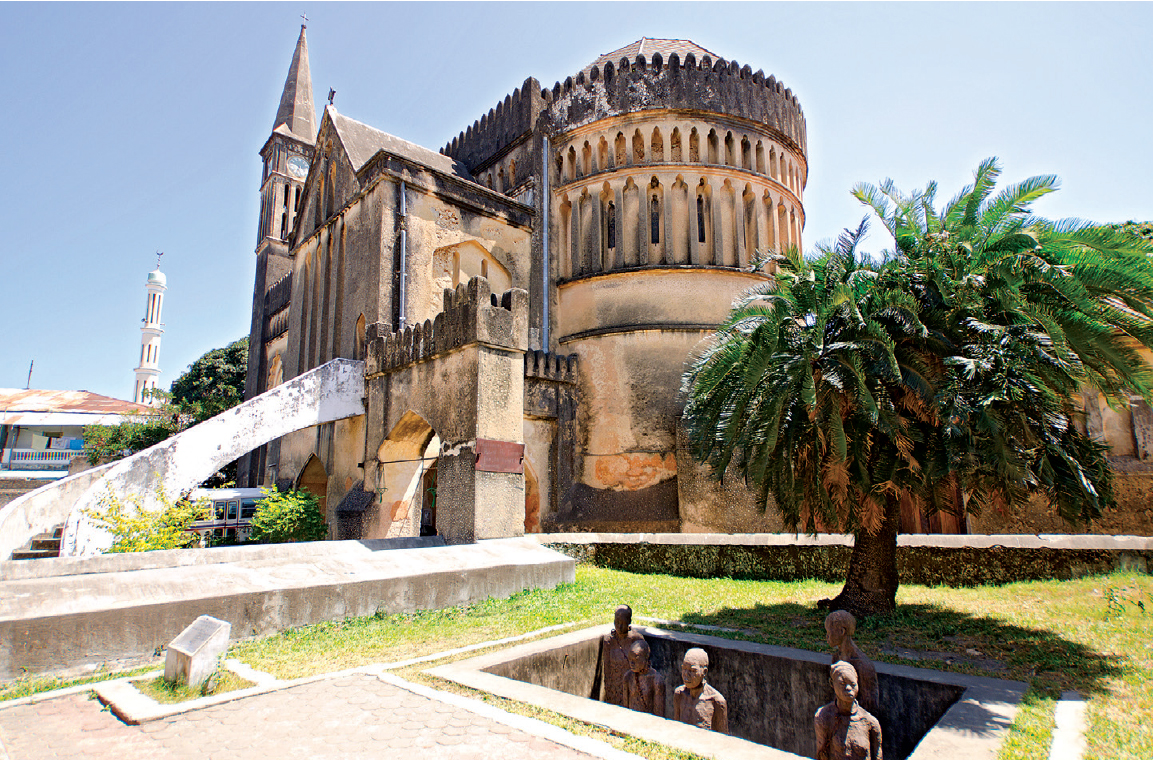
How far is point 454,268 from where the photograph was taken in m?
16.6

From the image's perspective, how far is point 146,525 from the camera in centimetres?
912

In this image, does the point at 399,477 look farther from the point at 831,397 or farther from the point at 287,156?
the point at 287,156

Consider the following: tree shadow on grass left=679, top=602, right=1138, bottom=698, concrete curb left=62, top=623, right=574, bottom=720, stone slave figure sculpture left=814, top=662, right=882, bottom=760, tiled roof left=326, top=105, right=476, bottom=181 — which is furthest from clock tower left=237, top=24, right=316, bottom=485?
stone slave figure sculpture left=814, top=662, right=882, bottom=760

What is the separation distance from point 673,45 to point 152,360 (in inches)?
2740

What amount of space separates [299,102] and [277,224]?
340 inches

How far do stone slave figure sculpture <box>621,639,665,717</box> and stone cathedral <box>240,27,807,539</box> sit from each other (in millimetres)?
8547

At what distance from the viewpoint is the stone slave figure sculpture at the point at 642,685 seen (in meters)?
5.21

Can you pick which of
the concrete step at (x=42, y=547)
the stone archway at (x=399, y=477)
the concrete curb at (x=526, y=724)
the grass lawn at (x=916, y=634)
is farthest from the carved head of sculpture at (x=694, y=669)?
the concrete step at (x=42, y=547)

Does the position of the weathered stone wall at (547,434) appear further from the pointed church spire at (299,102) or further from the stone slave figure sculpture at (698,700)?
the pointed church spire at (299,102)

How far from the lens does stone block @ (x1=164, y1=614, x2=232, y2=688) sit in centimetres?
462

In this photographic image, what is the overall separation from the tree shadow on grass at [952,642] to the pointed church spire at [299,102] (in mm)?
35203

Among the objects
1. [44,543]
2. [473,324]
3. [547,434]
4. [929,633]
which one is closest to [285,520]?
[44,543]

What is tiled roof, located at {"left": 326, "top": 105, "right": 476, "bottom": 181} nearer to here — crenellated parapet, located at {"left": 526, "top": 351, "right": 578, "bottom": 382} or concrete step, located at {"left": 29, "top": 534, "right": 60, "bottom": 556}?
crenellated parapet, located at {"left": 526, "top": 351, "right": 578, "bottom": 382}

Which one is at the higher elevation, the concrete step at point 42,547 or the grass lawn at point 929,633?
the concrete step at point 42,547
